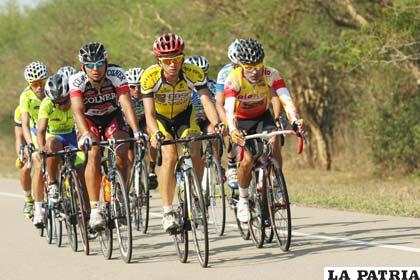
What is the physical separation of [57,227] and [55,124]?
123cm

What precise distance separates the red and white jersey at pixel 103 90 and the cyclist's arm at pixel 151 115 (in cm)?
66

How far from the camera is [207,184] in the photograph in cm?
1254

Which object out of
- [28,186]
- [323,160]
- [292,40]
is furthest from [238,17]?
[28,186]

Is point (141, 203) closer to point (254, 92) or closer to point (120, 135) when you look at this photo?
point (120, 135)

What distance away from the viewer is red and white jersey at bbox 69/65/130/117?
10914 mm

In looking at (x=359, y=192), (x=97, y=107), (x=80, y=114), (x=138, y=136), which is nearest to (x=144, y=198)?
(x=97, y=107)

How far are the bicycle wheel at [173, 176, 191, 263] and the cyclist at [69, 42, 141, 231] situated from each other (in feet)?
2.68

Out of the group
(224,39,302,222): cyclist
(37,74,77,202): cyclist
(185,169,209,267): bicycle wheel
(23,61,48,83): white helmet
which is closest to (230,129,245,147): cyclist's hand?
(224,39,302,222): cyclist

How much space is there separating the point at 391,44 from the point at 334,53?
1365 millimetres

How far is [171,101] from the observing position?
35.6 feet

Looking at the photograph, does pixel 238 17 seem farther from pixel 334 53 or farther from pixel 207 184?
pixel 207 184

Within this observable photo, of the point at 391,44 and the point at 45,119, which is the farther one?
the point at 391,44

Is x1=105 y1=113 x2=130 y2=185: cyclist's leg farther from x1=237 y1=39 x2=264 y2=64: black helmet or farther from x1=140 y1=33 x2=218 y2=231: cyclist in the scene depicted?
x1=237 y1=39 x2=264 y2=64: black helmet

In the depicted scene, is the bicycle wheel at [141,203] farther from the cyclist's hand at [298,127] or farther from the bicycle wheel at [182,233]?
the cyclist's hand at [298,127]
